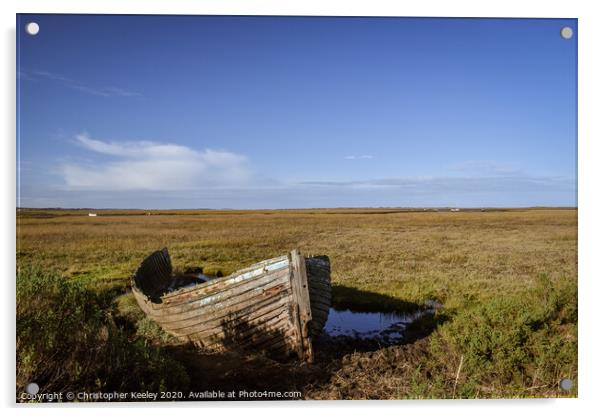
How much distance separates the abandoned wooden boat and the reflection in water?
6.32 feet

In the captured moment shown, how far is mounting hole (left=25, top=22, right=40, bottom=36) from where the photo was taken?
4949mm

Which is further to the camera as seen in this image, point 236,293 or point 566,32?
point 236,293

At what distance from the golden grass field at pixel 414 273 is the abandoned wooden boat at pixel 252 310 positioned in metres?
0.35

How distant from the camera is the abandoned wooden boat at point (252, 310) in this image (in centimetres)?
550

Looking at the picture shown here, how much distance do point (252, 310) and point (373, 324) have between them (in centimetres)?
319

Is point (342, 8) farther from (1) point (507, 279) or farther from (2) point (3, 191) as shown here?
(1) point (507, 279)

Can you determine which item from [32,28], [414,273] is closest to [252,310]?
[32,28]

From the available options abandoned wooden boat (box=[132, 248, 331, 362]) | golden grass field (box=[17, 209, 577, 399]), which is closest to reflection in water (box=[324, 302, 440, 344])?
golden grass field (box=[17, 209, 577, 399])

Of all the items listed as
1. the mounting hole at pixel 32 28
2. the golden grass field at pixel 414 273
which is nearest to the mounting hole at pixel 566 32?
the golden grass field at pixel 414 273

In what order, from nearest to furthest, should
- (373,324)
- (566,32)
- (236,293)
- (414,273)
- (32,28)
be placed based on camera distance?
1. (32,28)
2. (566,32)
3. (236,293)
4. (373,324)
5. (414,273)

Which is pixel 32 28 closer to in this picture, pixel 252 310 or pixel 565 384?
pixel 252 310

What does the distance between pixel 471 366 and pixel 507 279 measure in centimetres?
430

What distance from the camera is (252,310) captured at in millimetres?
5684
